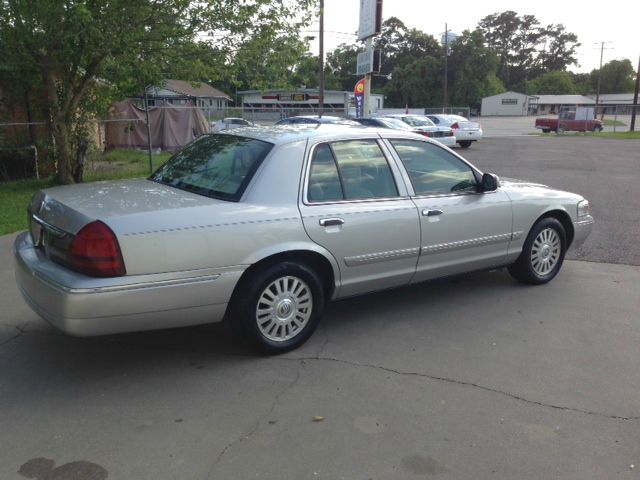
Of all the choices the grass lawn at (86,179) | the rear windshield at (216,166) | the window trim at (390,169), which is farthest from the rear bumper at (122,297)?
the grass lawn at (86,179)

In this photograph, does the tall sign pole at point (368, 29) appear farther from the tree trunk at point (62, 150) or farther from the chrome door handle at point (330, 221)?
the chrome door handle at point (330, 221)

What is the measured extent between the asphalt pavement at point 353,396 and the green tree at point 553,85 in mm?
112548

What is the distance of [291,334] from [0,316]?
2.51 m

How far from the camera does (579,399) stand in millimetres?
3564

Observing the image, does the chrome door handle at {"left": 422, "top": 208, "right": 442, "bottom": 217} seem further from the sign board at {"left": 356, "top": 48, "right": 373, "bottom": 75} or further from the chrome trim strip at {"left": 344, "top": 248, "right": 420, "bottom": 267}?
the sign board at {"left": 356, "top": 48, "right": 373, "bottom": 75}

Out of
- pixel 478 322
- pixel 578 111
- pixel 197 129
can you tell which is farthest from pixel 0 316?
pixel 578 111

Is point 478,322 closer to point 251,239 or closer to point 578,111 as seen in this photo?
point 251,239

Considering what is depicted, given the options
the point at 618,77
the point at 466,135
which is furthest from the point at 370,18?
the point at 618,77

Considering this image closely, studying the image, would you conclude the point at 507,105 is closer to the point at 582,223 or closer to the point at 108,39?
the point at 108,39

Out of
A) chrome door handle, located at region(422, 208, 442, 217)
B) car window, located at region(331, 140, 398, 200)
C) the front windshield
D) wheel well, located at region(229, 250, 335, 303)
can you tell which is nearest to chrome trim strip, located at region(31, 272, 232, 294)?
wheel well, located at region(229, 250, 335, 303)

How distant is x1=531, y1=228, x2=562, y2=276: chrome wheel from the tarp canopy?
53.3 feet

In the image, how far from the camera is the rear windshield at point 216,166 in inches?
160

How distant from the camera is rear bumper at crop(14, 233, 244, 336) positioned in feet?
11.0

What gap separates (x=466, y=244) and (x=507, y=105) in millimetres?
90044
